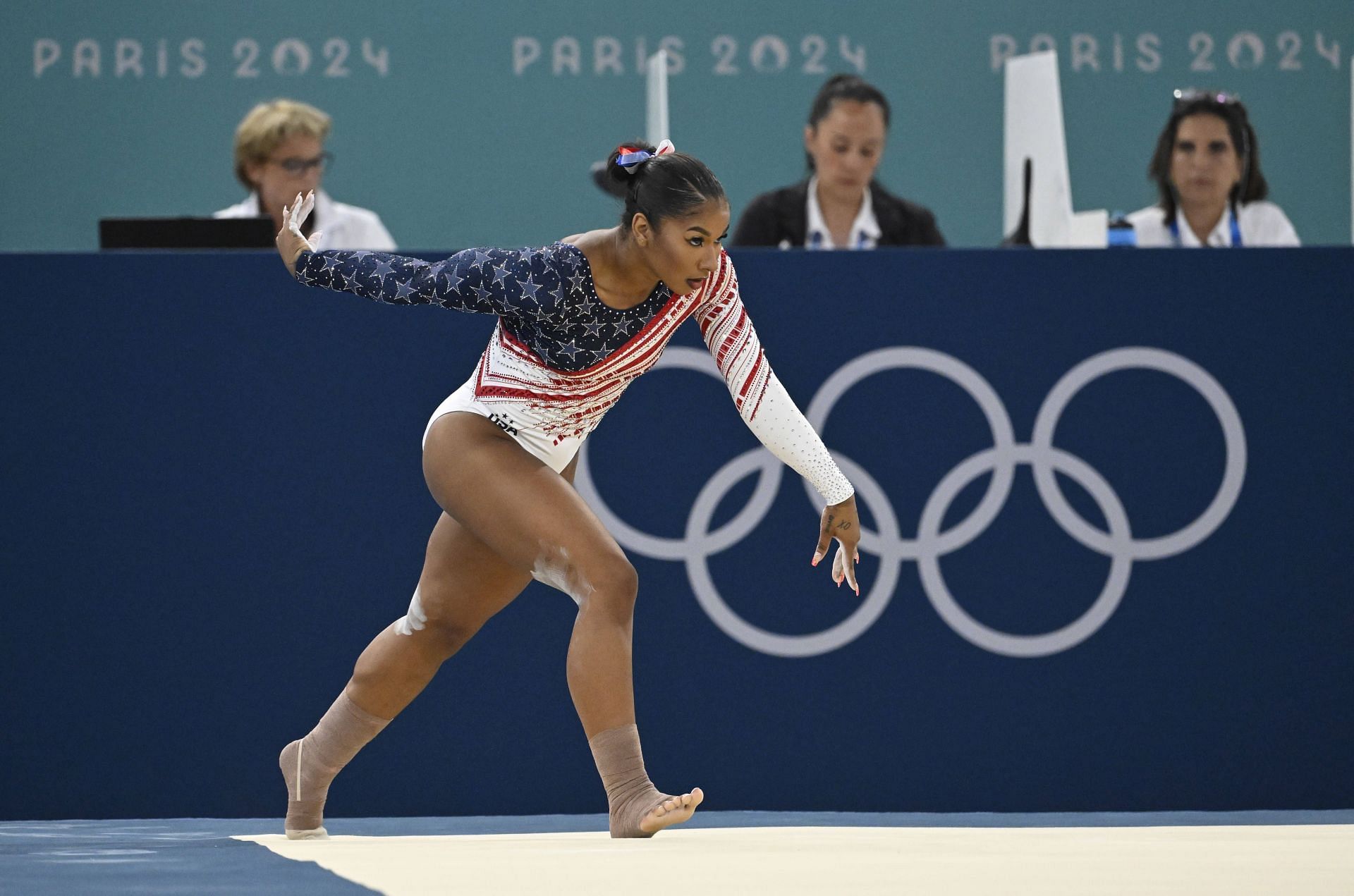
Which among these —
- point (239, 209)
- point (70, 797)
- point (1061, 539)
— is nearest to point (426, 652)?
point (70, 797)

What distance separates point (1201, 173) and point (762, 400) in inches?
117

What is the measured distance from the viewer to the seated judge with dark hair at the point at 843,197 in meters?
6.22

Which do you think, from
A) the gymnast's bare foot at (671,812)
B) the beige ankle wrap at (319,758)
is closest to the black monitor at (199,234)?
the beige ankle wrap at (319,758)

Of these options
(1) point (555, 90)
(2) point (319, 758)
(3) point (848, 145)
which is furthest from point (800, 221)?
(2) point (319, 758)

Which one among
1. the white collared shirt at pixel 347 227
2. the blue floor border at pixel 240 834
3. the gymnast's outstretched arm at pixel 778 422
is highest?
the white collared shirt at pixel 347 227

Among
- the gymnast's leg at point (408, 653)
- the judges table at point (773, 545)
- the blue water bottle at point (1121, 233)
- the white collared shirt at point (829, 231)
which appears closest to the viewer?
the gymnast's leg at point (408, 653)

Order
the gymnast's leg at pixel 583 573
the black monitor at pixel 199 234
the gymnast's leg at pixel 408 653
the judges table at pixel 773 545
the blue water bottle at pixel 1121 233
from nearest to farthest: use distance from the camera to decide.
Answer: the gymnast's leg at pixel 583 573 < the gymnast's leg at pixel 408 653 < the judges table at pixel 773 545 < the black monitor at pixel 199 234 < the blue water bottle at pixel 1121 233

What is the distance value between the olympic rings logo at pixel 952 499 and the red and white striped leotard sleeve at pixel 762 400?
1192 mm

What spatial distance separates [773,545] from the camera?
16.8 feet

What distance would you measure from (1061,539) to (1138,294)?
73 cm

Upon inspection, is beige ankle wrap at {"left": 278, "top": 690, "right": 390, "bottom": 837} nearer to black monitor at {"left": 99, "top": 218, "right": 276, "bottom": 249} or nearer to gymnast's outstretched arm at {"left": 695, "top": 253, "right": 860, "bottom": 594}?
gymnast's outstretched arm at {"left": 695, "top": 253, "right": 860, "bottom": 594}

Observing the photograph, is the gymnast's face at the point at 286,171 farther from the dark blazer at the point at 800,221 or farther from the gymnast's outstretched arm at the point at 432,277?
the gymnast's outstretched arm at the point at 432,277

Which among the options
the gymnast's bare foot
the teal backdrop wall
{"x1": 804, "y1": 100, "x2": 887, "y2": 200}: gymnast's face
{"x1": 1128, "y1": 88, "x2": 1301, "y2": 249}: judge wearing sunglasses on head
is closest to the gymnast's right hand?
the gymnast's bare foot

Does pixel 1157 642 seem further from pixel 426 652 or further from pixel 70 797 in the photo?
pixel 70 797
